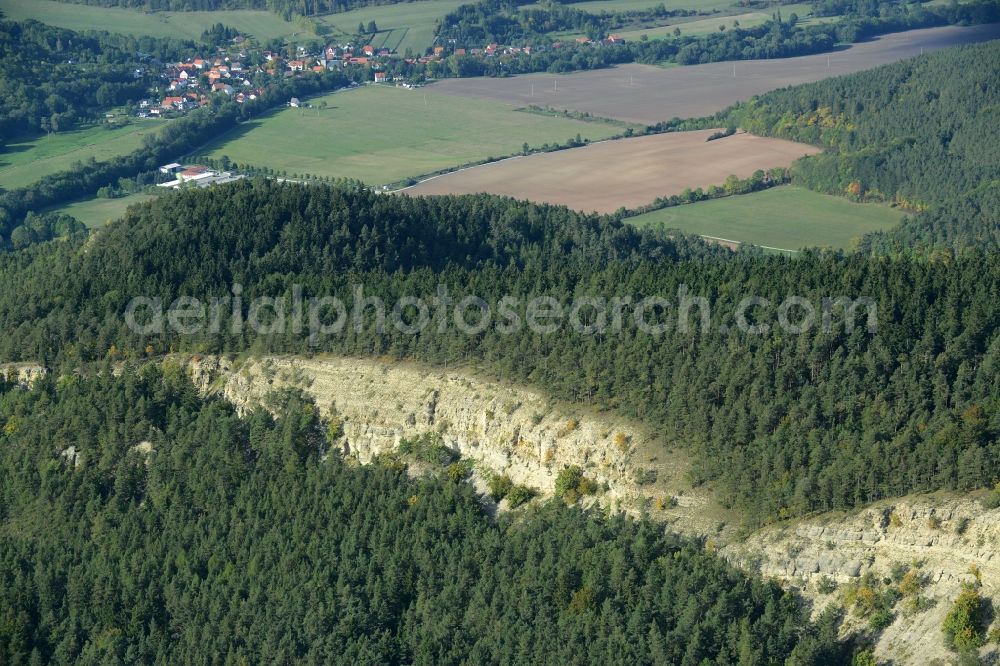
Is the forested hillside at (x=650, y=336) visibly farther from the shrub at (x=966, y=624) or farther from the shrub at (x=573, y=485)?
the shrub at (x=966, y=624)

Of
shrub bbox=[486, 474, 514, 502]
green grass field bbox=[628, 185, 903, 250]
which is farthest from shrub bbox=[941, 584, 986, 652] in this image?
green grass field bbox=[628, 185, 903, 250]

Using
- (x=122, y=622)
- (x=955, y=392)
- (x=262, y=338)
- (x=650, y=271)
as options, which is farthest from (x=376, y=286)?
(x=955, y=392)

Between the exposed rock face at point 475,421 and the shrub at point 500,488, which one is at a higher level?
the exposed rock face at point 475,421

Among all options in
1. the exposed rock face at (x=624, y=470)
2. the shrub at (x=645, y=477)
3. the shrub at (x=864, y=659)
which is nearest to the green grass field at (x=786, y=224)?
the exposed rock face at (x=624, y=470)

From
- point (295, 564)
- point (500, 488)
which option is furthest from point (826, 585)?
point (295, 564)

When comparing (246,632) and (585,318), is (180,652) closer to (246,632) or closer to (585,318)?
(246,632)
